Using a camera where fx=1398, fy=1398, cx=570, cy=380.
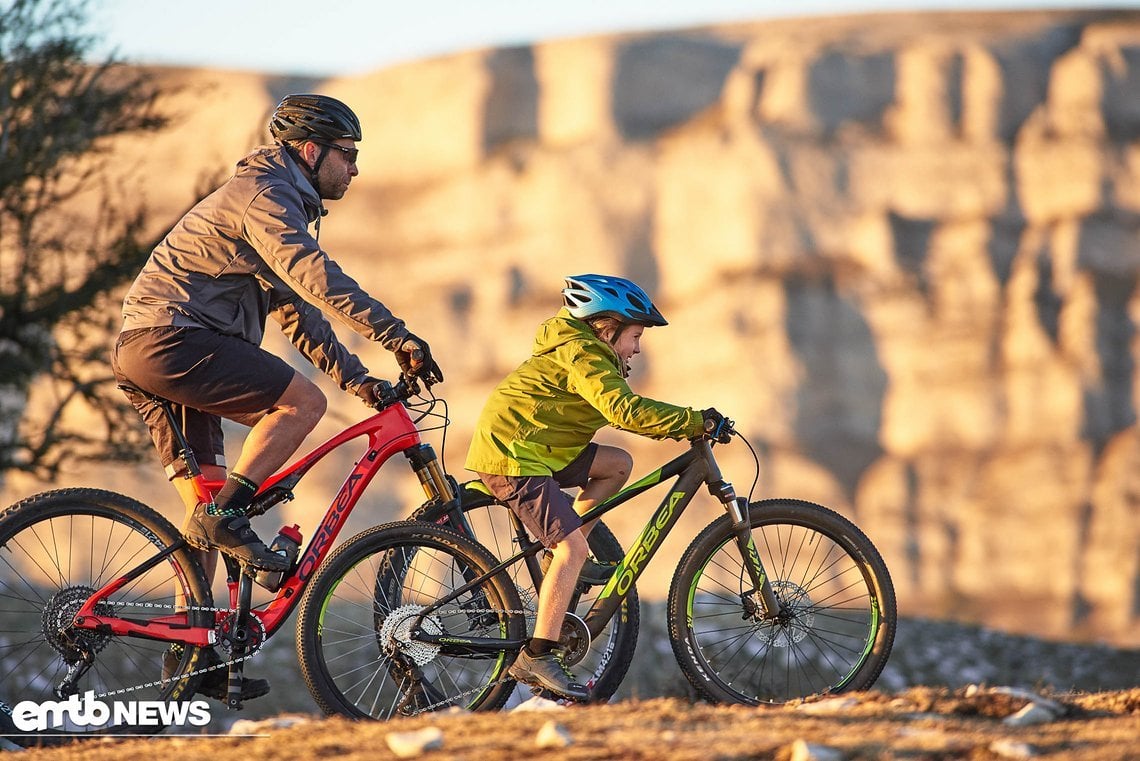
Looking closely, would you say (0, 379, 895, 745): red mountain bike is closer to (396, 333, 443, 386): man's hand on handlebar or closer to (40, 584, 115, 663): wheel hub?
(40, 584, 115, 663): wheel hub

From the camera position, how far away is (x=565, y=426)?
19.5ft

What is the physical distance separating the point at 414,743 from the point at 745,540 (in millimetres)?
1835

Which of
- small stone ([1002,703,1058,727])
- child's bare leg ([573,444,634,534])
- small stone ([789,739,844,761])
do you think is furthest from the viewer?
child's bare leg ([573,444,634,534])

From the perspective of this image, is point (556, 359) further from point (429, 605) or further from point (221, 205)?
point (221, 205)

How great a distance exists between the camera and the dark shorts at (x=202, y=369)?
18.4 feet

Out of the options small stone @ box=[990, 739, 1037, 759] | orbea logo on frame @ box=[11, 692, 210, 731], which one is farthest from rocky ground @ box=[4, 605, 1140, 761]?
orbea logo on frame @ box=[11, 692, 210, 731]

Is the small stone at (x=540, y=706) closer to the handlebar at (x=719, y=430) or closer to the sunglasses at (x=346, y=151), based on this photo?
the handlebar at (x=719, y=430)

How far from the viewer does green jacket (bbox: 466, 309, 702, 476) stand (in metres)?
5.77

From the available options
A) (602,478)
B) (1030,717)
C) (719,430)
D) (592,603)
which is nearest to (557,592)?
(592,603)

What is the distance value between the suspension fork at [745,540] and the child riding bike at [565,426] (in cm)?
28

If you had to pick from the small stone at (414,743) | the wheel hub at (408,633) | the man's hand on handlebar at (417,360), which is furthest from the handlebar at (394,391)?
the small stone at (414,743)

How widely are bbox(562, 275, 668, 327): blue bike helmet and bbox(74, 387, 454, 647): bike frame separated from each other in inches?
34.0

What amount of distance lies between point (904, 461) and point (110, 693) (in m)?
36.4

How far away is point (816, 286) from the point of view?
136ft
